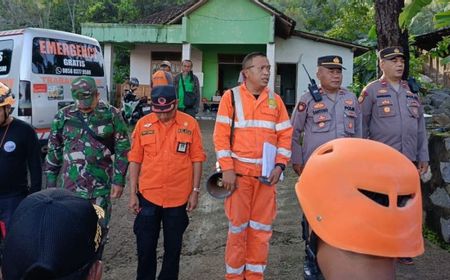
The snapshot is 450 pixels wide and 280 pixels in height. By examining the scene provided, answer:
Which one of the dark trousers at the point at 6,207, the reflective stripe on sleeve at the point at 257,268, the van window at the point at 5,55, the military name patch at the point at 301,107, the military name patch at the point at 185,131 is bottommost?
the reflective stripe on sleeve at the point at 257,268

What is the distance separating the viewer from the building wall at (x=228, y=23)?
1622cm

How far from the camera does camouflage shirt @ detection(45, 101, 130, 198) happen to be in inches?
153

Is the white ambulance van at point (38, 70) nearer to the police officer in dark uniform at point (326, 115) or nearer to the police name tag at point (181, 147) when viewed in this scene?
the police name tag at point (181, 147)

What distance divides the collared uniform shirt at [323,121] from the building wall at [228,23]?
40.1ft

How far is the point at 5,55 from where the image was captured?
7609 mm

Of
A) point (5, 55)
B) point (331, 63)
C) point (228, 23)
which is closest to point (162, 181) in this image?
point (331, 63)

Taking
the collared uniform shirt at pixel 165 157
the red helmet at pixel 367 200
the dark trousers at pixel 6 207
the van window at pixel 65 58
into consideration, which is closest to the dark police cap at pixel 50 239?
the red helmet at pixel 367 200

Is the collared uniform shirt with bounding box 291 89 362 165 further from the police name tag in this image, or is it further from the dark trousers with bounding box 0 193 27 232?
the dark trousers with bounding box 0 193 27 232

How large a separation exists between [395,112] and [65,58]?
579 centimetres

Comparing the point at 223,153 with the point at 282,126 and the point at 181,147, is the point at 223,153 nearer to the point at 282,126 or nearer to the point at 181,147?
the point at 181,147

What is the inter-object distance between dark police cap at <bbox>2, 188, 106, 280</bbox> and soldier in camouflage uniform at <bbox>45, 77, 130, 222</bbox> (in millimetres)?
2490

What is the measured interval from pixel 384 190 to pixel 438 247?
13.7 feet

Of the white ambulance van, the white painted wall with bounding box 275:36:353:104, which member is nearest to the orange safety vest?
the white ambulance van

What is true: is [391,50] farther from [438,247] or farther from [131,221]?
[131,221]
